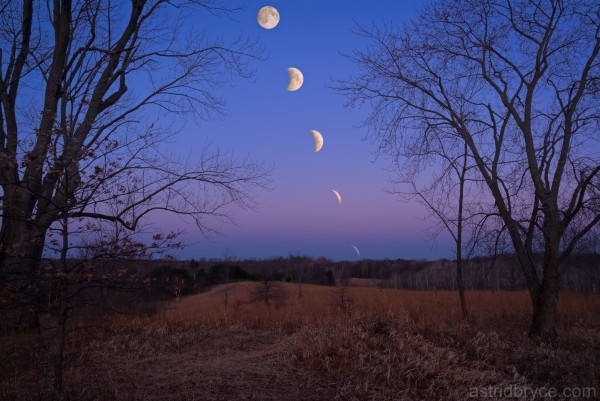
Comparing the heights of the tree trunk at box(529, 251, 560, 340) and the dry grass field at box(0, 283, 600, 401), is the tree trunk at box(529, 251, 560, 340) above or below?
above

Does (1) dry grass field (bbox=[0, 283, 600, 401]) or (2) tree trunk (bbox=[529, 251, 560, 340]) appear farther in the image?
(2) tree trunk (bbox=[529, 251, 560, 340])

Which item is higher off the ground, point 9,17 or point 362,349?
point 9,17

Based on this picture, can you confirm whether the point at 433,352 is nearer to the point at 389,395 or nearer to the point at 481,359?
the point at 481,359

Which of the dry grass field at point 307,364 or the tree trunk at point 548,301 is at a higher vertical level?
the tree trunk at point 548,301

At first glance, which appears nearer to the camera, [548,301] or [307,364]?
[307,364]

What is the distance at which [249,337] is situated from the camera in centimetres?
991

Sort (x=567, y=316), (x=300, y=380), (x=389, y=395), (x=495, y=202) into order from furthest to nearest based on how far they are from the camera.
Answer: (x=567, y=316)
(x=495, y=202)
(x=300, y=380)
(x=389, y=395)

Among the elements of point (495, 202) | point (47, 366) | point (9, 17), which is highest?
point (9, 17)

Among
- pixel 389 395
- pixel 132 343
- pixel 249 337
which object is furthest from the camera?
pixel 249 337

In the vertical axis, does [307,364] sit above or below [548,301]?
below

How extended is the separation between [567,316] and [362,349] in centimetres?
1065

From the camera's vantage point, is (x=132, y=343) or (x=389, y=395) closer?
(x=389, y=395)

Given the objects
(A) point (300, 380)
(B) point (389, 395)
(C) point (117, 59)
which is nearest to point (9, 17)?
(C) point (117, 59)

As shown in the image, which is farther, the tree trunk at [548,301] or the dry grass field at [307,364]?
the tree trunk at [548,301]
